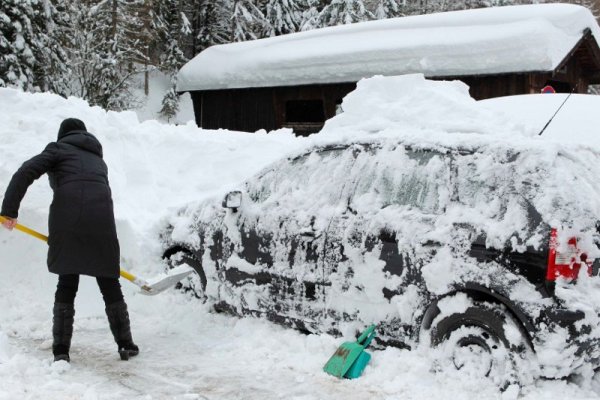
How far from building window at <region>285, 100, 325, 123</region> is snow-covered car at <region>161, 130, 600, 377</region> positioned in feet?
42.7

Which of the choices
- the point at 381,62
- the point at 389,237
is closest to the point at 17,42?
the point at 381,62

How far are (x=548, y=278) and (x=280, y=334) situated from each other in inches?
89.1

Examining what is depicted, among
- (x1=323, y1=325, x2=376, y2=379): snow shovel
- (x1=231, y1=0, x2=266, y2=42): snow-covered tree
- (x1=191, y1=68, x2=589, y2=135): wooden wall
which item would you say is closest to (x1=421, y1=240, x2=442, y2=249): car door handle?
(x1=323, y1=325, x2=376, y2=379): snow shovel

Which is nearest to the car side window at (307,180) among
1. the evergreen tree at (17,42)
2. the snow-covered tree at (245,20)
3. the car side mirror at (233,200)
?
the car side mirror at (233,200)

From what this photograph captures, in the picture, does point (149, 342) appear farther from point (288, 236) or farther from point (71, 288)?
point (288, 236)

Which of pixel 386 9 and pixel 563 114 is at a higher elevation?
pixel 386 9

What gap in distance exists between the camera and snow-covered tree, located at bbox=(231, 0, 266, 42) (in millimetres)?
29125

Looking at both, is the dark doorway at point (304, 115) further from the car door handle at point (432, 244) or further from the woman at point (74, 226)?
the car door handle at point (432, 244)

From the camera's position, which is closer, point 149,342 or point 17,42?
point 149,342

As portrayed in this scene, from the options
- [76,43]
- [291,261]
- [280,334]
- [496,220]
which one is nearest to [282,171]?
[291,261]

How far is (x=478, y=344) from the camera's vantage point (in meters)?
4.09

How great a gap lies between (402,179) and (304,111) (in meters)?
15.0

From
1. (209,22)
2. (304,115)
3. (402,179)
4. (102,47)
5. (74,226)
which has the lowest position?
(74,226)

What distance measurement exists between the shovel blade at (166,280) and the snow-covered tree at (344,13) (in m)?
22.6
